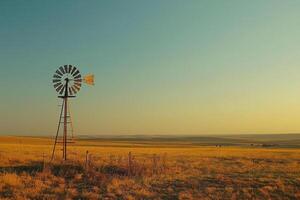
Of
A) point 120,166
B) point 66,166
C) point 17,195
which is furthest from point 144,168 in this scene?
point 17,195

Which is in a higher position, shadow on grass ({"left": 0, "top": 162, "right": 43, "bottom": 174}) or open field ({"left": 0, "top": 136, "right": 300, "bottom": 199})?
shadow on grass ({"left": 0, "top": 162, "right": 43, "bottom": 174})

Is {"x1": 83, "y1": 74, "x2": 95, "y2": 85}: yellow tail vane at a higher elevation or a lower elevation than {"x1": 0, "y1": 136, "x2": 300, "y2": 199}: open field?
higher

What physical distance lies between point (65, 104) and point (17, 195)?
44.9 feet

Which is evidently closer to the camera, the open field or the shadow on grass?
the open field

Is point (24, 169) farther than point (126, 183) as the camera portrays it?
Yes

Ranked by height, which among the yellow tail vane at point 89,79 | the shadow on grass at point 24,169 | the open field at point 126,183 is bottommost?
the open field at point 126,183

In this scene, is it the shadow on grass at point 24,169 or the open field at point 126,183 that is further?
the shadow on grass at point 24,169

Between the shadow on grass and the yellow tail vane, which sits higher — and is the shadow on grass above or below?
below

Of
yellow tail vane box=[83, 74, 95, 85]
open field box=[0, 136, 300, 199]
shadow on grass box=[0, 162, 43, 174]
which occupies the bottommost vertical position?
open field box=[0, 136, 300, 199]

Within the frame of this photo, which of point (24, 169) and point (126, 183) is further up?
point (24, 169)

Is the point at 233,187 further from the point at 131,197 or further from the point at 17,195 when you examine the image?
the point at 17,195

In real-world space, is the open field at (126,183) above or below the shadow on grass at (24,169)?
below

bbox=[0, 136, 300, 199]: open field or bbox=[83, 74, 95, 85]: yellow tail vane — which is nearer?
bbox=[0, 136, 300, 199]: open field

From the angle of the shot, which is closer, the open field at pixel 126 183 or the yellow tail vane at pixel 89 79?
the open field at pixel 126 183
